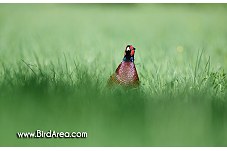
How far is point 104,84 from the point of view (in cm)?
425

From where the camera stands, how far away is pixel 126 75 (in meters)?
4.18

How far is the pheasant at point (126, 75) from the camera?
4.18 meters

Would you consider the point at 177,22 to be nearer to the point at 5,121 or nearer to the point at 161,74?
the point at 161,74

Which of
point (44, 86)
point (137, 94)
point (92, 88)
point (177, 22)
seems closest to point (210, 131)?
point (137, 94)

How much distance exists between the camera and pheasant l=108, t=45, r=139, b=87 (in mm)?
4180

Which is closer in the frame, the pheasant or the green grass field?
the green grass field

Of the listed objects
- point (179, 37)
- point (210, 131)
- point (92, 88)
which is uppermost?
point (179, 37)

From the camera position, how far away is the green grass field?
404 cm

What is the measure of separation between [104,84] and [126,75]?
0.18 meters

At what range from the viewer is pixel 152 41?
18.1 ft

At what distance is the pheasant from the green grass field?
7 cm

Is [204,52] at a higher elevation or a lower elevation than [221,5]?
lower

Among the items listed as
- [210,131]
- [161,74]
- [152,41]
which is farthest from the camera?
[152,41]

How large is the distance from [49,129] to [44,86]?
0.31 m
